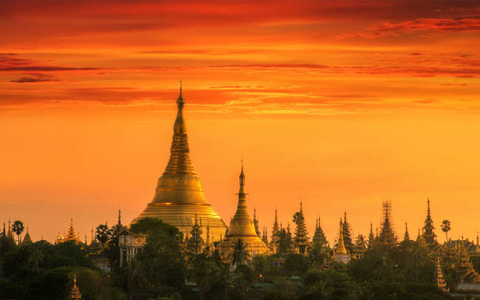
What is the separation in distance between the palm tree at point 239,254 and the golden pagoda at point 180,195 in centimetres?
1741

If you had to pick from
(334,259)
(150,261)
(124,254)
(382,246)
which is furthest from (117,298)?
(382,246)

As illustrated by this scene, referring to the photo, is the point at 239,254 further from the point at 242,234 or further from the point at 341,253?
the point at 341,253

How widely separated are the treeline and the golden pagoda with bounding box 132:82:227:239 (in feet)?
65.7

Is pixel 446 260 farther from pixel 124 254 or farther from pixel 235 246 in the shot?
pixel 124 254

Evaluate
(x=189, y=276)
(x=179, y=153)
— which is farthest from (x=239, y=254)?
(x=179, y=153)

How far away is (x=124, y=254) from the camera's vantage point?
→ 14950 centimetres

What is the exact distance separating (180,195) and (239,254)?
87.8ft

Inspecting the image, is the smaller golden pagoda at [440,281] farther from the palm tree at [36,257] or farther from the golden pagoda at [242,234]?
the palm tree at [36,257]

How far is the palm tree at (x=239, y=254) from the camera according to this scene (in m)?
153

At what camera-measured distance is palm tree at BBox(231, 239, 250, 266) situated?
502 ft

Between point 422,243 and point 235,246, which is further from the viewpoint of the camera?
point 422,243

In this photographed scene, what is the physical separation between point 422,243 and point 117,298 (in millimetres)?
A: 52749

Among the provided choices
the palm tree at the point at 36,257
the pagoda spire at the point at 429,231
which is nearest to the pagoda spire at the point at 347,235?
the pagoda spire at the point at 429,231

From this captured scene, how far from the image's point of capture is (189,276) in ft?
439
